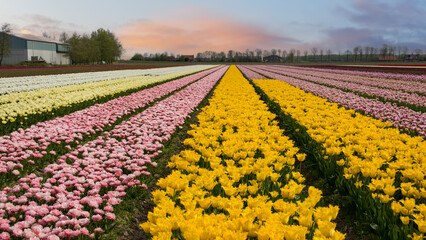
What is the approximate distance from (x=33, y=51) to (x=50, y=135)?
298 ft

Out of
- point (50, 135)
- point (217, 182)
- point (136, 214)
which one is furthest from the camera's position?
point (50, 135)

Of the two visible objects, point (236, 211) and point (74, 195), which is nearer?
point (236, 211)

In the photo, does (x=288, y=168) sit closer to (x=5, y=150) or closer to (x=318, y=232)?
(x=318, y=232)

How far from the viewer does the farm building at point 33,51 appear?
8062 cm

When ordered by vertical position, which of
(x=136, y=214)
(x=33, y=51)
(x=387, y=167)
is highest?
(x=33, y=51)

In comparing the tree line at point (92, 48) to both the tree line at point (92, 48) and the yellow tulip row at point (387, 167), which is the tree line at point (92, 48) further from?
the yellow tulip row at point (387, 167)

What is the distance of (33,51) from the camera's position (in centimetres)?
8350

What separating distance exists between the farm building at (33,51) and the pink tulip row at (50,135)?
80.0 metres

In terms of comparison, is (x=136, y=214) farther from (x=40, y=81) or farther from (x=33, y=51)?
(x=33, y=51)

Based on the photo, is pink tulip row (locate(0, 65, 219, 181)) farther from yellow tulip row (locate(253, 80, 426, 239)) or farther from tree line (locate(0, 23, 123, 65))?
tree line (locate(0, 23, 123, 65))

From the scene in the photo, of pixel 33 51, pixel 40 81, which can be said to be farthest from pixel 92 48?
pixel 40 81

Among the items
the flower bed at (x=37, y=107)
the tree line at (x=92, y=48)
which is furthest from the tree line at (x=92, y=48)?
the flower bed at (x=37, y=107)

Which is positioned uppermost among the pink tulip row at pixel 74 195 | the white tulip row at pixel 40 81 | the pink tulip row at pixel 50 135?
the white tulip row at pixel 40 81

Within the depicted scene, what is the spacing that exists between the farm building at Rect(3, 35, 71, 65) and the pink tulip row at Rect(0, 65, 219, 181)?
8004cm
